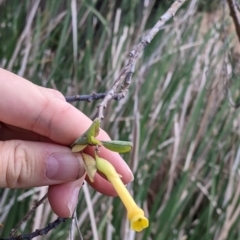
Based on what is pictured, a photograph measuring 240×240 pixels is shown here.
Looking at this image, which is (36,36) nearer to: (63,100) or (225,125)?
(225,125)

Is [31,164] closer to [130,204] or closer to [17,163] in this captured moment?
[17,163]

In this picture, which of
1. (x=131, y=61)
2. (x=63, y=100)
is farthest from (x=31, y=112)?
(x=131, y=61)

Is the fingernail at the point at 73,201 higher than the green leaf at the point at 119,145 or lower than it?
lower

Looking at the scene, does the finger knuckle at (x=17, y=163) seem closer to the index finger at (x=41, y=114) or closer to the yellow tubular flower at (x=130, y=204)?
the index finger at (x=41, y=114)

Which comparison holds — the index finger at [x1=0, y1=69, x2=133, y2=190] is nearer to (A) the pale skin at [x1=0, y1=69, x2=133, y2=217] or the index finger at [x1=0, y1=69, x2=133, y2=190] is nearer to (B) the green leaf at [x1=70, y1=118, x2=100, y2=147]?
(A) the pale skin at [x1=0, y1=69, x2=133, y2=217]

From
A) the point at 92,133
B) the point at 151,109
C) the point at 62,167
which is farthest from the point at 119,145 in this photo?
the point at 151,109

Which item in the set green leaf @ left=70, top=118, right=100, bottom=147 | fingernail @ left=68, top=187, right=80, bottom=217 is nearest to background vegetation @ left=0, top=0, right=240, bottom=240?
fingernail @ left=68, top=187, right=80, bottom=217

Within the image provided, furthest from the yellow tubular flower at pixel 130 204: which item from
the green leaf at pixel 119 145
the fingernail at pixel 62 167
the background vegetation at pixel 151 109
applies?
the background vegetation at pixel 151 109
